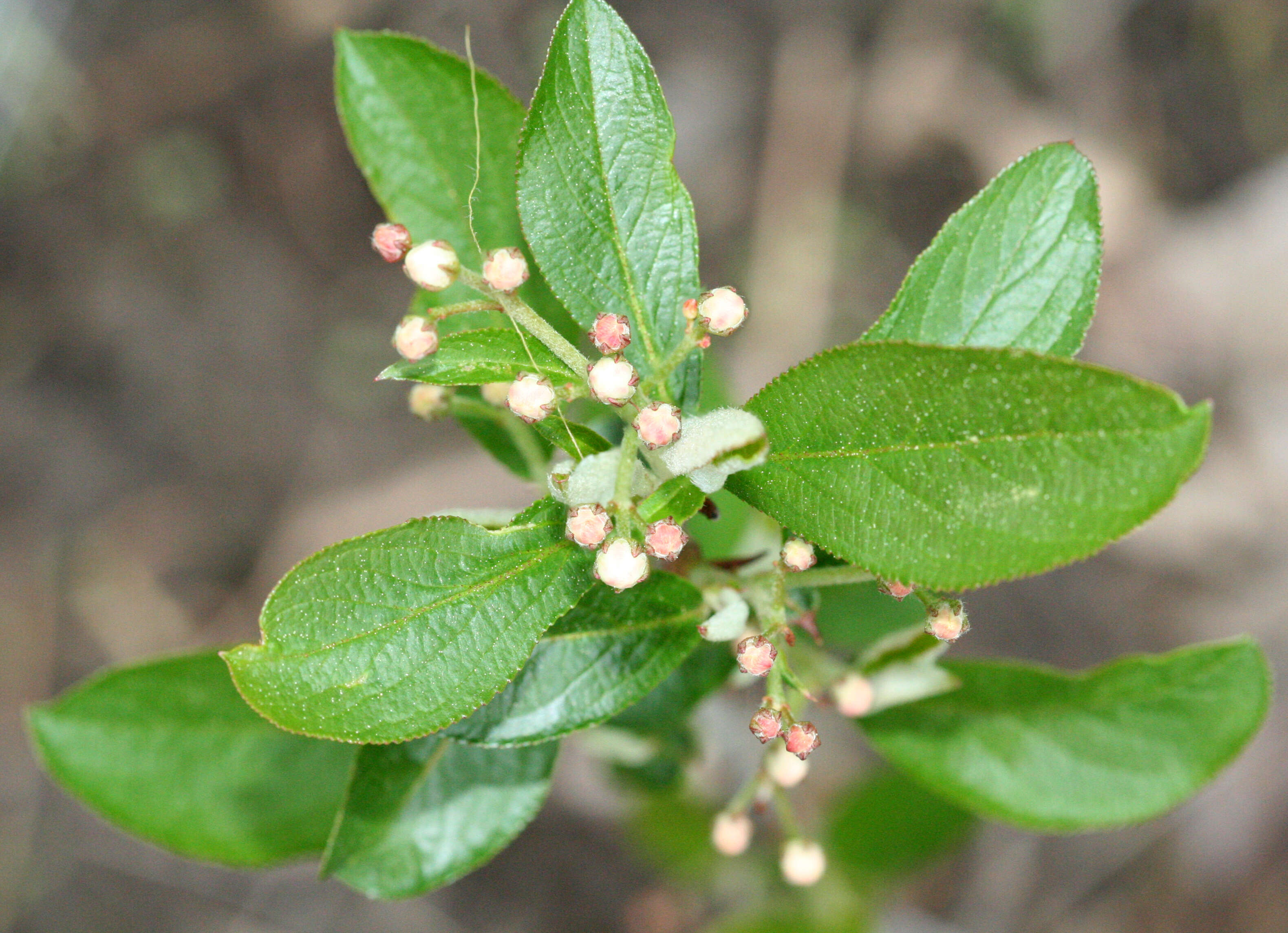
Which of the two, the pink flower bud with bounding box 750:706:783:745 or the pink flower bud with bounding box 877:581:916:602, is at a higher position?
the pink flower bud with bounding box 877:581:916:602

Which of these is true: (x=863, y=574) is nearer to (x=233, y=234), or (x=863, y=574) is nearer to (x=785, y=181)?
(x=785, y=181)

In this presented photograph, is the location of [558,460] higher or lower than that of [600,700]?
higher

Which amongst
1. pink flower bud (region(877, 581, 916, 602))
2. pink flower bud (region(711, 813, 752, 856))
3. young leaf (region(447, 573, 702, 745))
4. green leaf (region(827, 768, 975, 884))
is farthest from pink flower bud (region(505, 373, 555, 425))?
green leaf (region(827, 768, 975, 884))

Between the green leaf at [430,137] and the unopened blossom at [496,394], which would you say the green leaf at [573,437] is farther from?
the green leaf at [430,137]

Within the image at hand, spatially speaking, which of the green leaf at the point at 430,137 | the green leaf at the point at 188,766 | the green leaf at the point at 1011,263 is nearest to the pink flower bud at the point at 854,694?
the green leaf at the point at 1011,263

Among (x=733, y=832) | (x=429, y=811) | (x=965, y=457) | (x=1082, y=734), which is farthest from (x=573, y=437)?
(x=1082, y=734)

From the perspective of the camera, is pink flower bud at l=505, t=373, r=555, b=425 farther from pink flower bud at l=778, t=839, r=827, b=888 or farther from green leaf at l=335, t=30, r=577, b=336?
pink flower bud at l=778, t=839, r=827, b=888

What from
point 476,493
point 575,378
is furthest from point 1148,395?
point 476,493

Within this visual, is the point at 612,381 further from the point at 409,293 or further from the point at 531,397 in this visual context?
the point at 409,293
